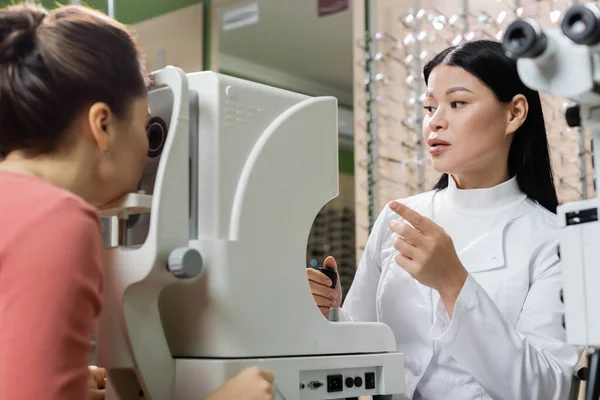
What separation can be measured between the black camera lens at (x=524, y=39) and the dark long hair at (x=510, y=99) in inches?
27.5

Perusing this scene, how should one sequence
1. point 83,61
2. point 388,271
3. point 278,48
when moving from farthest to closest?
1. point 278,48
2. point 388,271
3. point 83,61

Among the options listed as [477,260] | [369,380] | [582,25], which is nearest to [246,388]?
[369,380]

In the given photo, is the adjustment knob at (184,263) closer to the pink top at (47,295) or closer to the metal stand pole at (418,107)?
the pink top at (47,295)

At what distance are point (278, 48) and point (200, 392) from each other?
158 inches

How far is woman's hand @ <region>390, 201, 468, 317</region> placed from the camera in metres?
1.05

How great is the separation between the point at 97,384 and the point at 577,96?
0.77m

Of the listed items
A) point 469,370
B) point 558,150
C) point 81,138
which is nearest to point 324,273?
point 469,370

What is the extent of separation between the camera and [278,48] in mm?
4637

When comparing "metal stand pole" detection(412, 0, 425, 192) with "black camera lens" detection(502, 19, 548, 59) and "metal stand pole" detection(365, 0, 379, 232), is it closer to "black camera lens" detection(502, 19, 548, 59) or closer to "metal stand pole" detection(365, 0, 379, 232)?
"metal stand pole" detection(365, 0, 379, 232)

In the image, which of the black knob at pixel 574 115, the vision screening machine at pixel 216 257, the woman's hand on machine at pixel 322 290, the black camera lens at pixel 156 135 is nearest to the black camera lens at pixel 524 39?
the black knob at pixel 574 115

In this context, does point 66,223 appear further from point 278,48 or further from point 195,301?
point 278,48

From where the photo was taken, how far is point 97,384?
1.02 metres

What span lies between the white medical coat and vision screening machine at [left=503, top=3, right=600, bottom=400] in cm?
34

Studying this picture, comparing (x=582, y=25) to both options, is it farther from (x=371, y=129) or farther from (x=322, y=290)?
(x=371, y=129)
